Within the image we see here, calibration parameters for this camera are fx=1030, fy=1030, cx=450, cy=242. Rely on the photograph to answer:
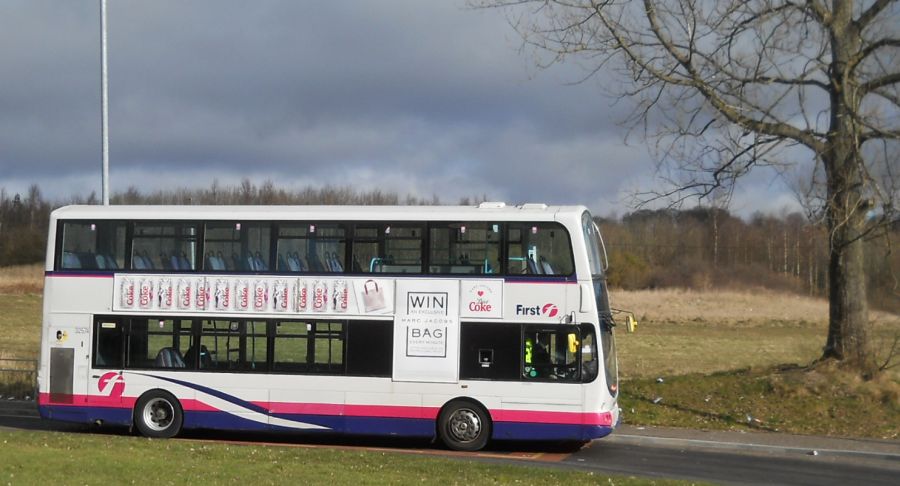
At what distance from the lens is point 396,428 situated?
54.4 feet

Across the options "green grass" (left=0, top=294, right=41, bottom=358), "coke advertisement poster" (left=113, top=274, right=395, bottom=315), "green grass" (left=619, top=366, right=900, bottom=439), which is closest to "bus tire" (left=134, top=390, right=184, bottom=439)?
"coke advertisement poster" (left=113, top=274, right=395, bottom=315)

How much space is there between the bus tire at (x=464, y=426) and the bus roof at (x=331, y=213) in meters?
3.03

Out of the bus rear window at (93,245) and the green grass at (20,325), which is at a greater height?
the bus rear window at (93,245)

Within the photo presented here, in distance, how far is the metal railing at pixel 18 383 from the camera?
23266 millimetres

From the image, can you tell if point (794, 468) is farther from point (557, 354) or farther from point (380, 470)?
point (380, 470)

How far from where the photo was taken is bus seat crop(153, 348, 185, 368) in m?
17.4

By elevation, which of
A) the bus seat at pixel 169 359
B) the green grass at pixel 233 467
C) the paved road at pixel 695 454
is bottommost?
the paved road at pixel 695 454

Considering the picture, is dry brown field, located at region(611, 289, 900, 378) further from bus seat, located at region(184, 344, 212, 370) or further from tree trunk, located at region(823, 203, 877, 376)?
bus seat, located at region(184, 344, 212, 370)

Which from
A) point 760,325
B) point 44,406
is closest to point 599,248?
point 44,406

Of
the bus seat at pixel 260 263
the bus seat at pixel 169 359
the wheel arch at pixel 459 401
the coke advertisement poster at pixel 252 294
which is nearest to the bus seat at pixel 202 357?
the bus seat at pixel 169 359

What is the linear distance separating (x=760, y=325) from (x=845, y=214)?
37246 millimetres

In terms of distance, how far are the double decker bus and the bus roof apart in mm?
29

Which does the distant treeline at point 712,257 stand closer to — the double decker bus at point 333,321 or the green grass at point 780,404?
the green grass at point 780,404

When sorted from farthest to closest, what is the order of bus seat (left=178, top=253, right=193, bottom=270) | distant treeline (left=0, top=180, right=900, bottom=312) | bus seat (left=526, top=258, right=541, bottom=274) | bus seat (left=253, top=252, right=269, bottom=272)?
distant treeline (left=0, top=180, right=900, bottom=312), bus seat (left=178, top=253, right=193, bottom=270), bus seat (left=253, top=252, right=269, bottom=272), bus seat (left=526, top=258, right=541, bottom=274)
